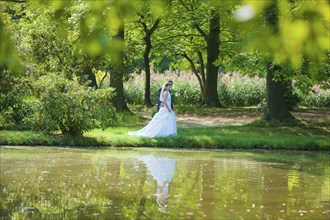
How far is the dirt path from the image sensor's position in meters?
25.1

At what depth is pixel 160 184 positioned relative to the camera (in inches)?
458

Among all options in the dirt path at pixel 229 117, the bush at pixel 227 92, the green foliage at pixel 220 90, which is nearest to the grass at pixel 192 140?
the dirt path at pixel 229 117

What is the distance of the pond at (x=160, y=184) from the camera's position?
9102mm

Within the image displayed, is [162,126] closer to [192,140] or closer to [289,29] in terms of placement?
[192,140]

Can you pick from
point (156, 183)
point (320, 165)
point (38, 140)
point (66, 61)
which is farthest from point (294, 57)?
point (66, 61)

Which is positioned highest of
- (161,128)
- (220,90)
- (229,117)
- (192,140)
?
(220,90)

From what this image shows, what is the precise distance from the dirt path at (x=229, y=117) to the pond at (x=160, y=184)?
798 centimetres

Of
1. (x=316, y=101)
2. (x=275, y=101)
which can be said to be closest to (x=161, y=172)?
(x=275, y=101)

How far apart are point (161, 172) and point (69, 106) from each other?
5510mm

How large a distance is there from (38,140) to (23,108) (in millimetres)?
3226

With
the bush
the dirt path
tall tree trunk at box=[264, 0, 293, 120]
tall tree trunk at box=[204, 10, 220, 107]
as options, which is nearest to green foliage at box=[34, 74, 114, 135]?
the dirt path

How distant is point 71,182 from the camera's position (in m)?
Answer: 11.6

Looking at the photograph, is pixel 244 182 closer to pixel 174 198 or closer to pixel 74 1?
pixel 174 198

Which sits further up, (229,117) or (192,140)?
(229,117)
